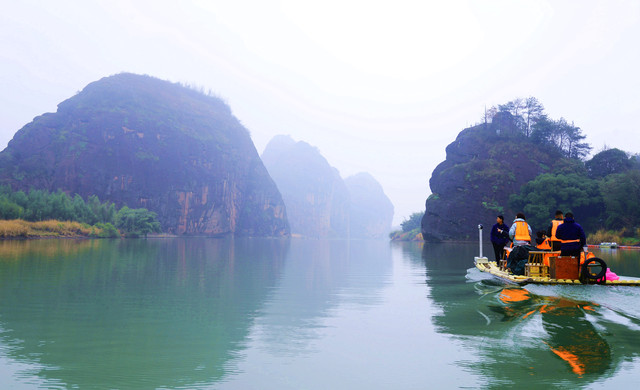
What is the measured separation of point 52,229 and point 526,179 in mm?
77234

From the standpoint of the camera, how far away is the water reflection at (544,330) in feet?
21.5

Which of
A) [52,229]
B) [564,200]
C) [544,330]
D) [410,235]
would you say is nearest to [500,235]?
[544,330]

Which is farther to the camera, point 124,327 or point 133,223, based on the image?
point 133,223

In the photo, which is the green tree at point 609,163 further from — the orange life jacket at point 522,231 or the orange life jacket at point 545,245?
the orange life jacket at point 545,245

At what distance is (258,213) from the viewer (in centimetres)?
17600

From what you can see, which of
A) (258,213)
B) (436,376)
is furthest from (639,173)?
(258,213)

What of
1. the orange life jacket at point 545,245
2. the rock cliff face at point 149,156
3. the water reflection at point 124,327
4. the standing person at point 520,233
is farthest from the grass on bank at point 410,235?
the water reflection at point 124,327

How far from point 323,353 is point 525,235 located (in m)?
11.2

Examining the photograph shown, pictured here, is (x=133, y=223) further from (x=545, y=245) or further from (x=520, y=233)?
(x=545, y=245)

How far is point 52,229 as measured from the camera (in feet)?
207

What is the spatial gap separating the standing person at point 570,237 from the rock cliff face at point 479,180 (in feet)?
224

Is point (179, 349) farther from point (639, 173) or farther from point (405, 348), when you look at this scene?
point (639, 173)

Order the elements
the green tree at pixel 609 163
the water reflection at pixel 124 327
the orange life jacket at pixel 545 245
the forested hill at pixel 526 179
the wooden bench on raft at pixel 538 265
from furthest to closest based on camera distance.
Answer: the green tree at pixel 609 163 < the forested hill at pixel 526 179 < the orange life jacket at pixel 545 245 < the wooden bench on raft at pixel 538 265 < the water reflection at pixel 124 327

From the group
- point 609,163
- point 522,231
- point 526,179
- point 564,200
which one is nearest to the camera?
point 522,231
